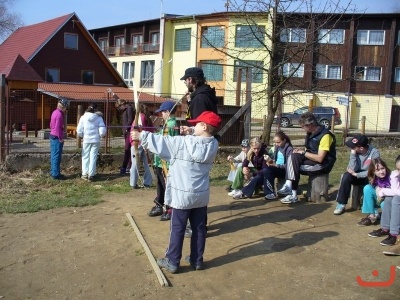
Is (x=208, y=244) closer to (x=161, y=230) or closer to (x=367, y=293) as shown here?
(x=161, y=230)

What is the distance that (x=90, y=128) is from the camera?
9859 millimetres

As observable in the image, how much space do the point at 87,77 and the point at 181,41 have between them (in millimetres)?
11357

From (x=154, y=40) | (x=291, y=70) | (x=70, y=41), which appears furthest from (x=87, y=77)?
(x=291, y=70)

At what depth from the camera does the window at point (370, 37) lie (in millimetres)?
35250

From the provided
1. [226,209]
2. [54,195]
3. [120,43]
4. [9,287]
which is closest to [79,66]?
[120,43]

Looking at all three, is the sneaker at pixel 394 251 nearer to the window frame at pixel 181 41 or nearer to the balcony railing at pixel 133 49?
the window frame at pixel 181 41

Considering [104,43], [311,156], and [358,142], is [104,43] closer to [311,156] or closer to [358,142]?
[311,156]

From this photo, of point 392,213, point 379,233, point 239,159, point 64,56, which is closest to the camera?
point 392,213

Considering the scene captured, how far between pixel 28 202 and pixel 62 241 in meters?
2.47

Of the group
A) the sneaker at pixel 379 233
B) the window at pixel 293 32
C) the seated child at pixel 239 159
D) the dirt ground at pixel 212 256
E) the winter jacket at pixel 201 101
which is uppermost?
the window at pixel 293 32

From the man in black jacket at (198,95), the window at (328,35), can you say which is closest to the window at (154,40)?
the window at (328,35)

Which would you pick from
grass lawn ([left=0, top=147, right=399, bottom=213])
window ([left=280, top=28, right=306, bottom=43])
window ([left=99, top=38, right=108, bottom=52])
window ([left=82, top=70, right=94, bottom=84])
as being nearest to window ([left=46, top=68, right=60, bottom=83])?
window ([left=82, top=70, right=94, bottom=84])

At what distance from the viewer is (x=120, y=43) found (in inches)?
1804

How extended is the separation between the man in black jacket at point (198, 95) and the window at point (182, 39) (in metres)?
34.0
